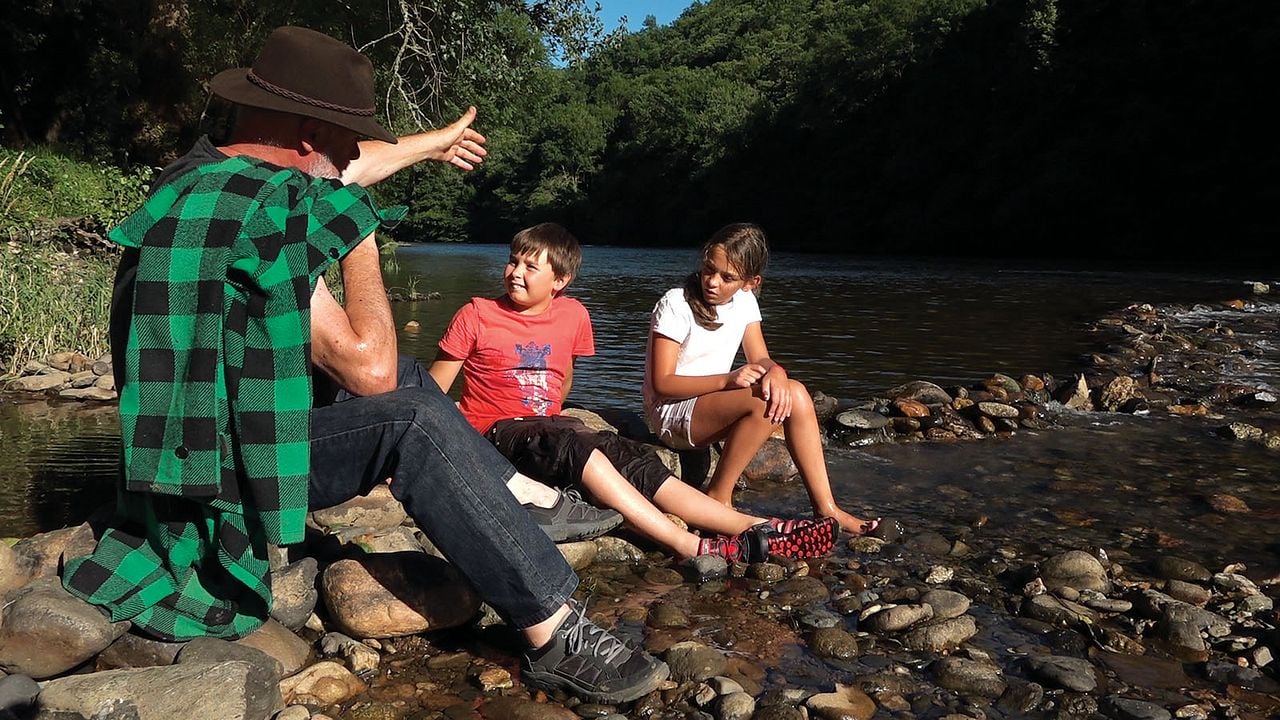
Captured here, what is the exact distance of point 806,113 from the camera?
185 feet

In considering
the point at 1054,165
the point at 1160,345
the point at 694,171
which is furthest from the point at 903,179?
the point at 1160,345

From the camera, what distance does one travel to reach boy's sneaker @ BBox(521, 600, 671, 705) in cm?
267

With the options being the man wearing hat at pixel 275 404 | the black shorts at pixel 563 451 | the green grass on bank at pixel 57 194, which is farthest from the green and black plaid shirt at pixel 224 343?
the green grass on bank at pixel 57 194

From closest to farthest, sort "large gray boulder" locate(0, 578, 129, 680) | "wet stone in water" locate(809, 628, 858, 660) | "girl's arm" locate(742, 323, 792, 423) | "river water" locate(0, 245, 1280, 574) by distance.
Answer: "large gray boulder" locate(0, 578, 129, 680) → "wet stone in water" locate(809, 628, 858, 660) → "girl's arm" locate(742, 323, 792, 423) → "river water" locate(0, 245, 1280, 574)

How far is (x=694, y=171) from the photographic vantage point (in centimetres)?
6700

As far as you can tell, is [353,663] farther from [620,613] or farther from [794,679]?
[794,679]

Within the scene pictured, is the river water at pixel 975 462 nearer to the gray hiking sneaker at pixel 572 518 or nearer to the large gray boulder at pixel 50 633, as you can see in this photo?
the gray hiking sneaker at pixel 572 518

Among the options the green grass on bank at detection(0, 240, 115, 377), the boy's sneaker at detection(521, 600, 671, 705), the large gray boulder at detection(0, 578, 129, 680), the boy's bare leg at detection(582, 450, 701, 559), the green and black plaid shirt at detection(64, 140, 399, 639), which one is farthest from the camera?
the green grass on bank at detection(0, 240, 115, 377)

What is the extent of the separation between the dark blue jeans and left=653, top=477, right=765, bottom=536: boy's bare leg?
56.0 inches

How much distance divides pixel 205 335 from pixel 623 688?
139 cm

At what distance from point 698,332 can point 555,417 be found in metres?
0.88

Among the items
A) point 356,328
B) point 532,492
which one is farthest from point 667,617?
point 356,328

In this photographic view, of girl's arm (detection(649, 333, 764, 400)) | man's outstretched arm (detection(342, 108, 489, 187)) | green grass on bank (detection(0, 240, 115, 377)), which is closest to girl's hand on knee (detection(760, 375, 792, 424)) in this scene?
girl's arm (detection(649, 333, 764, 400))

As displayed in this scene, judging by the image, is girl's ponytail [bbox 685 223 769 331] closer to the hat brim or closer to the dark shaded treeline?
the hat brim
